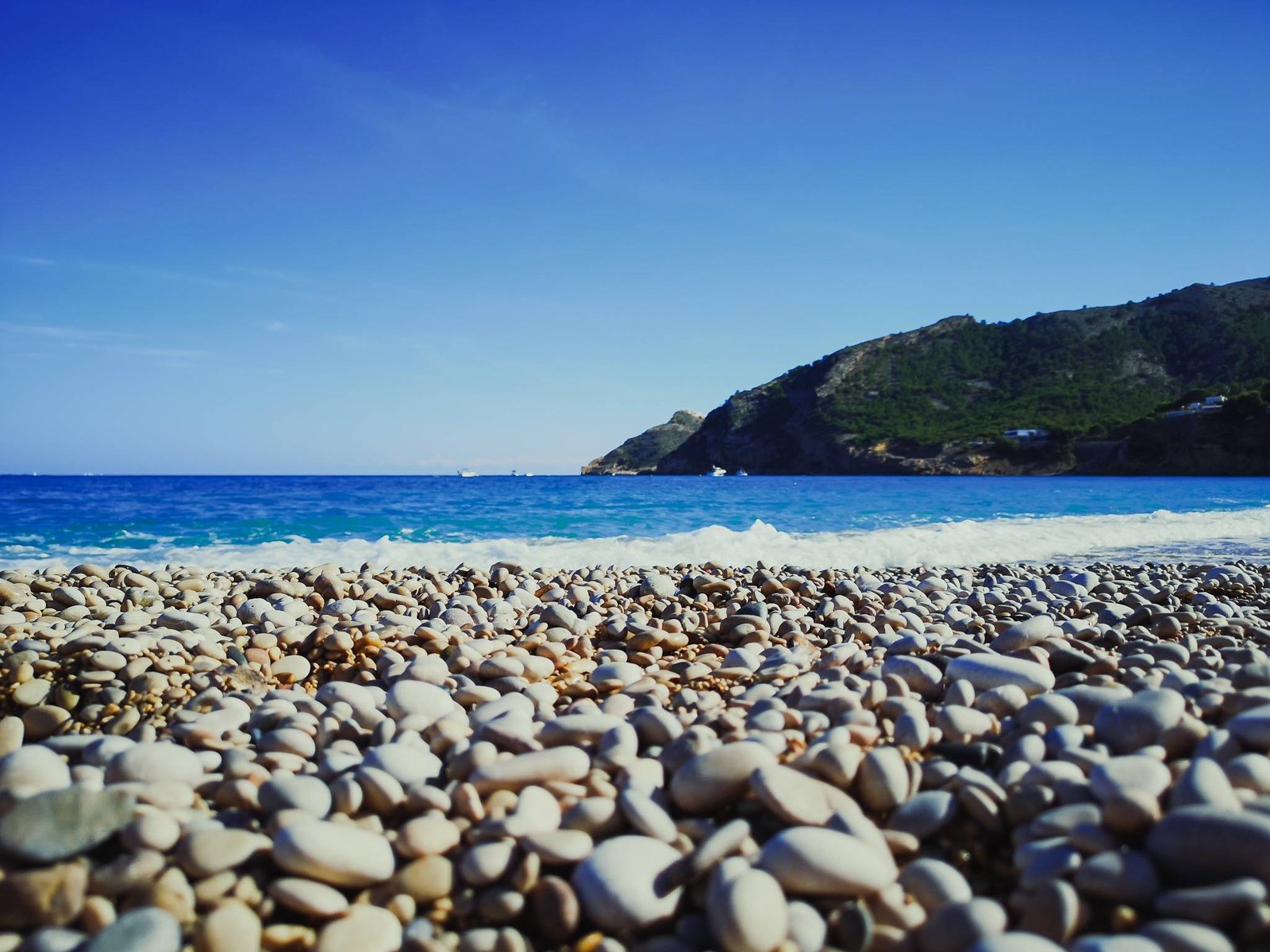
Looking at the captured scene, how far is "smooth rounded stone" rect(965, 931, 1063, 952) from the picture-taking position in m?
1.35

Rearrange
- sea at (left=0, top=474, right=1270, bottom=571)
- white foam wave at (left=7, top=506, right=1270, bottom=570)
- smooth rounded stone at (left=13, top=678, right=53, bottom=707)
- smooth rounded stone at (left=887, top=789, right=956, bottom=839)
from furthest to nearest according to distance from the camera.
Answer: sea at (left=0, top=474, right=1270, bottom=571) → white foam wave at (left=7, top=506, right=1270, bottom=570) → smooth rounded stone at (left=13, top=678, right=53, bottom=707) → smooth rounded stone at (left=887, top=789, right=956, bottom=839)

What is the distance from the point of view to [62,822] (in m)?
1.69

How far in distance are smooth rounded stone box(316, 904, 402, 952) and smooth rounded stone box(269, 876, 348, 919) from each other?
0.02m

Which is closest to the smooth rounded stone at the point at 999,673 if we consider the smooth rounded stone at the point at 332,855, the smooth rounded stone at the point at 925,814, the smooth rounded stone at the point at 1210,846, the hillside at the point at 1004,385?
the smooth rounded stone at the point at 925,814

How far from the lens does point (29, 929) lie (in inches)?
59.7

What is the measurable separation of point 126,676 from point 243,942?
201 centimetres

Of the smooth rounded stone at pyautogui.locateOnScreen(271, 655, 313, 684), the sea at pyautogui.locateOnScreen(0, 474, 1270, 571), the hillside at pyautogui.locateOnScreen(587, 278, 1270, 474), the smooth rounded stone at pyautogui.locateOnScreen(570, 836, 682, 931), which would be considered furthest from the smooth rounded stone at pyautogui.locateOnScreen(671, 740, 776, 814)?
the hillside at pyautogui.locateOnScreen(587, 278, 1270, 474)

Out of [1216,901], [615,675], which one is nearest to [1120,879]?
[1216,901]

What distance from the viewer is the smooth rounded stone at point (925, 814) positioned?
1.81 m

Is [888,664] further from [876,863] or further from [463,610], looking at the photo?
[463,610]

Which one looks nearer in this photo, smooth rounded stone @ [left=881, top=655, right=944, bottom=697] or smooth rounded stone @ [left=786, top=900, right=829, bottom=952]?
smooth rounded stone @ [left=786, top=900, right=829, bottom=952]

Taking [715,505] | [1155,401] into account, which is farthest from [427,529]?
[1155,401]

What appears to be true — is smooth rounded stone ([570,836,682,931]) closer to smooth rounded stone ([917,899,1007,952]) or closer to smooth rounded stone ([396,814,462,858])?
smooth rounded stone ([396,814,462,858])

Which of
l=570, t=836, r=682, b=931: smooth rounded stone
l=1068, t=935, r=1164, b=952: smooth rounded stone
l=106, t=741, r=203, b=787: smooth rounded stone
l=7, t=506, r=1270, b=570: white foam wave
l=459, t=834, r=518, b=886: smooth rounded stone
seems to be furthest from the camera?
l=7, t=506, r=1270, b=570: white foam wave
